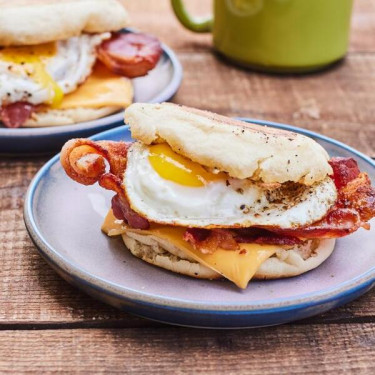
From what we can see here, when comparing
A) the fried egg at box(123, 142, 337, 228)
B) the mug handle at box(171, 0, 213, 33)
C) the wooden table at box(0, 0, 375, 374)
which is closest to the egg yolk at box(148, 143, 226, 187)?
the fried egg at box(123, 142, 337, 228)

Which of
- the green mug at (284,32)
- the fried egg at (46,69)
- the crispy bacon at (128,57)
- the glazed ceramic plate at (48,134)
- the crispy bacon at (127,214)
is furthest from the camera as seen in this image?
the green mug at (284,32)

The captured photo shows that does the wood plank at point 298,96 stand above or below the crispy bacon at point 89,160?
below

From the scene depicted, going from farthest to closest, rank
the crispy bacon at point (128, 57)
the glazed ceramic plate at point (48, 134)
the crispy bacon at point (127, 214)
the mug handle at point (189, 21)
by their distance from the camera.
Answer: the mug handle at point (189, 21) → the crispy bacon at point (128, 57) → the glazed ceramic plate at point (48, 134) → the crispy bacon at point (127, 214)

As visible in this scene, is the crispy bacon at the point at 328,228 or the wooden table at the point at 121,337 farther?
the crispy bacon at the point at 328,228

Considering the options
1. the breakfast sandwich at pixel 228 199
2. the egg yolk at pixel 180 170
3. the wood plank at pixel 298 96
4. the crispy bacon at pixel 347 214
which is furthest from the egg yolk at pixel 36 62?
the crispy bacon at pixel 347 214

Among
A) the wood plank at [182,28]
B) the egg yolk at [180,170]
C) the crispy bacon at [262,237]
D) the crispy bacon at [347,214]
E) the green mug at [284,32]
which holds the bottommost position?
the wood plank at [182,28]

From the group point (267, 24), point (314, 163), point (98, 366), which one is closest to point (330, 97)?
point (267, 24)

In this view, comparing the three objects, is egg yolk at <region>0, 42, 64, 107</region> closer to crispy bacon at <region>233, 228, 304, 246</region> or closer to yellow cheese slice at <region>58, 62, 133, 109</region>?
yellow cheese slice at <region>58, 62, 133, 109</region>

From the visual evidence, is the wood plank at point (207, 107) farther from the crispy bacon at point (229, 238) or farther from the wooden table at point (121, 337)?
the crispy bacon at point (229, 238)

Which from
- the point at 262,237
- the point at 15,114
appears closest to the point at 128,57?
the point at 15,114
